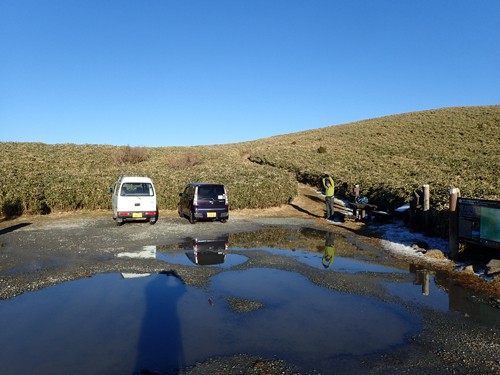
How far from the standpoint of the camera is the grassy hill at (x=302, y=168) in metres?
18.9

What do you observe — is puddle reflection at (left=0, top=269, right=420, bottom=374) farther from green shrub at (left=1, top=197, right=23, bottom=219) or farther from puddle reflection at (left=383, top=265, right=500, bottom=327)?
green shrub at (left=1, top=197, right=23, bottom=219)

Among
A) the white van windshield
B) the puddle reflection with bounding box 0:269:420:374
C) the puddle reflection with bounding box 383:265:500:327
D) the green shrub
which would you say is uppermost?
the white van windshield

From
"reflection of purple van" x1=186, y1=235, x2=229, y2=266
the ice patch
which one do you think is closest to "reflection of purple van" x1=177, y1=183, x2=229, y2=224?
"reflection of purple van" x1=186, y1=235, x2=229, y2=266

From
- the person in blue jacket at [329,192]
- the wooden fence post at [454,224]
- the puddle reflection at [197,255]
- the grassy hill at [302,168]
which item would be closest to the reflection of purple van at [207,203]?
the puddle reflection at [197,255]

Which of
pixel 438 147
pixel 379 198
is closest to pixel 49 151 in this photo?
pixel 379 198

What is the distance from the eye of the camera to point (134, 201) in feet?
49.7

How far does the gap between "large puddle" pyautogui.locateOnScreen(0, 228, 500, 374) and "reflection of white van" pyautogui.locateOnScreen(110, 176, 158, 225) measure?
7.44 meters

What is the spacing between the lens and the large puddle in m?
4.45

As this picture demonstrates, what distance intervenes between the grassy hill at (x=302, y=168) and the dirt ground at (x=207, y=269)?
5.79ft

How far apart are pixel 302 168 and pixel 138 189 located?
64.7ft

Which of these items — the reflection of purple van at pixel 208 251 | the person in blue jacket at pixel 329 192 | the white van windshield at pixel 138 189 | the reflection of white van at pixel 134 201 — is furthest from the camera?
the person in blue jacket at pixel 329 192

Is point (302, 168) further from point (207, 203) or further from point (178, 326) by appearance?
point (178, 326)

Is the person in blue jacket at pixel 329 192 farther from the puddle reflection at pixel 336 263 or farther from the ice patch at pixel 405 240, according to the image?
the puddle reflection at pixel 336 263

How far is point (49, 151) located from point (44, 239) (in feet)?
104
